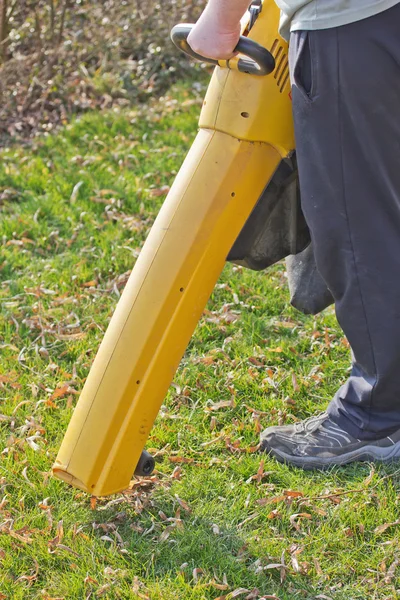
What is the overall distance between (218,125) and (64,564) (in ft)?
4.38

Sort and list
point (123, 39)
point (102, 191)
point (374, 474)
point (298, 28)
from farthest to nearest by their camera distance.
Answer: point (123, 39)
point (102, 191)
point (374, 474)
point (298, 28)

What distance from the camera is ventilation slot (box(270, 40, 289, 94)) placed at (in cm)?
244

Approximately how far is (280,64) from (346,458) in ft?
4.10

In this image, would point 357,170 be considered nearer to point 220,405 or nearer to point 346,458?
point 346,458

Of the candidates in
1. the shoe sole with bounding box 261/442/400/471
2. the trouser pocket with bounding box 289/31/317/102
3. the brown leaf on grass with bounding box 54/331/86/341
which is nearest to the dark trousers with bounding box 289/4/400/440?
the trouser pocket with bounding box 289/31/317/102

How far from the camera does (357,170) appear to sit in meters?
2.35

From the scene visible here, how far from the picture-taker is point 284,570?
2.35 metres

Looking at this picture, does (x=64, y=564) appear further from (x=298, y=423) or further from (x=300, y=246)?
(x=300, y=246)

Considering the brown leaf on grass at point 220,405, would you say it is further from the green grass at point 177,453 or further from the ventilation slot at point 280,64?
the ventilation slot at point 280,64

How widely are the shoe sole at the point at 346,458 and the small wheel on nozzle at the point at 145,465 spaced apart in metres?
0.44

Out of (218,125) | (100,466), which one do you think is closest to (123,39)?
(218,125)

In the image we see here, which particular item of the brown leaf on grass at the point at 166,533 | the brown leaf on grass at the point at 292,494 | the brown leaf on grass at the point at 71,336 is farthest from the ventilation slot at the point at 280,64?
the brown leaf on grass at the point at 71,336

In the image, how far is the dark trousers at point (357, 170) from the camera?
225cm

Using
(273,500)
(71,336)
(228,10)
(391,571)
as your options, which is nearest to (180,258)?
(228,10)
